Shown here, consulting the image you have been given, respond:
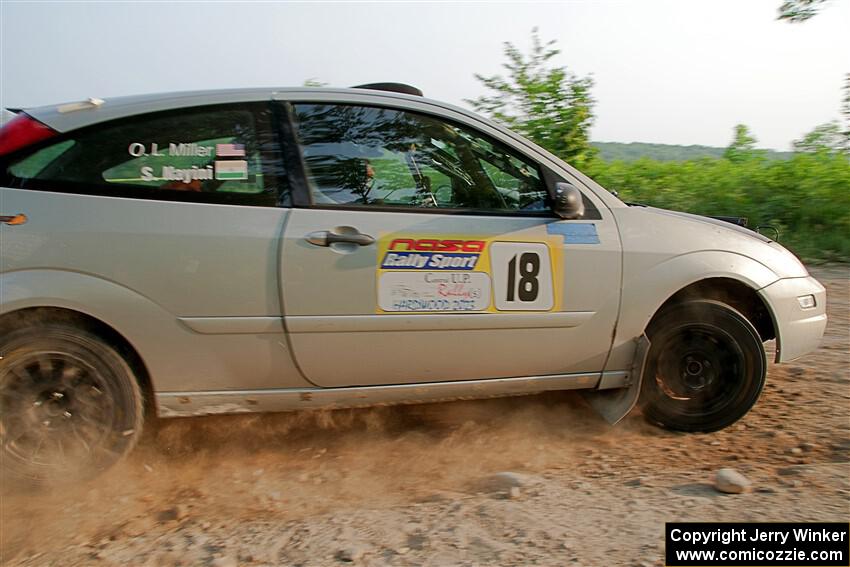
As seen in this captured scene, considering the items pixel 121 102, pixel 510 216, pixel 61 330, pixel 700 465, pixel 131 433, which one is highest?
pixel 121 102

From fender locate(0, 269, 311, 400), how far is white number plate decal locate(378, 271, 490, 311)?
51 centimetres

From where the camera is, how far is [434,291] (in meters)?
3.09

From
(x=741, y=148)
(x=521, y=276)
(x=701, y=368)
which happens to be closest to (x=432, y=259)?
(x=521, y=276)

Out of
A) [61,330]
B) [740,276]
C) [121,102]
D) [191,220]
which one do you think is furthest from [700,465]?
[121,102]

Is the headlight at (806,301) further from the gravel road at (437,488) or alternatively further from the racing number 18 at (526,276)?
the racing number 18 at (526,276)

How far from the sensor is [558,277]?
3221 millimetres

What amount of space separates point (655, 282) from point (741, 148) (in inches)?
360

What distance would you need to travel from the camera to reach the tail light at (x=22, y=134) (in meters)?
2.86

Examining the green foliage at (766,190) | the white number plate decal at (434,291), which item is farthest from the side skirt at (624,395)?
the green foliage at (766,190)

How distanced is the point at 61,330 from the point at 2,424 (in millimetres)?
471

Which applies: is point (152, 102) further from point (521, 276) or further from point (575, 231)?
point (575, 231)

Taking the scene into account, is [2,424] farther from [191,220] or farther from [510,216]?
[510,216]

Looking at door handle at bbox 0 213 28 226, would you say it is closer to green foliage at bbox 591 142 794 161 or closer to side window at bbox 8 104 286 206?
side window at bbox 8 104 286 206

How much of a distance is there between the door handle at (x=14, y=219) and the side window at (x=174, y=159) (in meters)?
0.14
